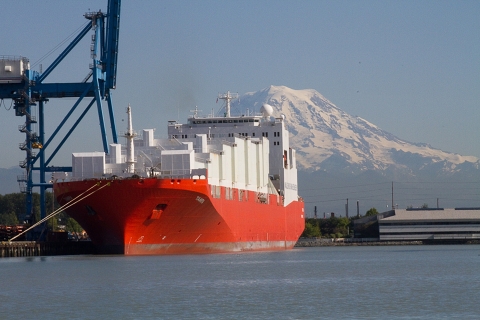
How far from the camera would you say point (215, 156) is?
60375 millimetres

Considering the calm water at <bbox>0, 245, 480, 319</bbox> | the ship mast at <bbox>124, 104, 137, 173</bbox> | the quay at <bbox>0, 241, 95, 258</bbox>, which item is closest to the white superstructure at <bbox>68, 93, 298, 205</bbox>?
the ship mast at <bbox>124, 104, 137, 173</bbox>

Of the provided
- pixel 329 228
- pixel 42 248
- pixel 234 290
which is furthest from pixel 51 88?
pixel 329 228

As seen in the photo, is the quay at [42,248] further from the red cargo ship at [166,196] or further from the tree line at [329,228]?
the tree line at [329,228]

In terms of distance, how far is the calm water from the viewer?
30547 mm

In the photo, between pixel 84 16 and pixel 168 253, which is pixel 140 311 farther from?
pixel 84 16

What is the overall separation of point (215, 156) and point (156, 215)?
7.71 m

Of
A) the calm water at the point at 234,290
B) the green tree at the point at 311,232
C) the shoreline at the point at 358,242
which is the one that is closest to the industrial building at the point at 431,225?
the shoreline at the point at 358,242

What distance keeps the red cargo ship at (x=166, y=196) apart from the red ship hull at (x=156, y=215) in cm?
6

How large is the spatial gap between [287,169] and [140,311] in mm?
49247

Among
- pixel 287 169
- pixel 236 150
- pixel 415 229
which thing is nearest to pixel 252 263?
pixel 236 150

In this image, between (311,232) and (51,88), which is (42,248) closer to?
(51,88)

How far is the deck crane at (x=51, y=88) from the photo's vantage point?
64875 mm

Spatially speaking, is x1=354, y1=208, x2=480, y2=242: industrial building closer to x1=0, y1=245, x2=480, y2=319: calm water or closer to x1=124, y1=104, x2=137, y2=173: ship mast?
x1=0, y1=245, x2=480, y2=319: calm water

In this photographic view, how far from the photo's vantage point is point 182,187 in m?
53.8
